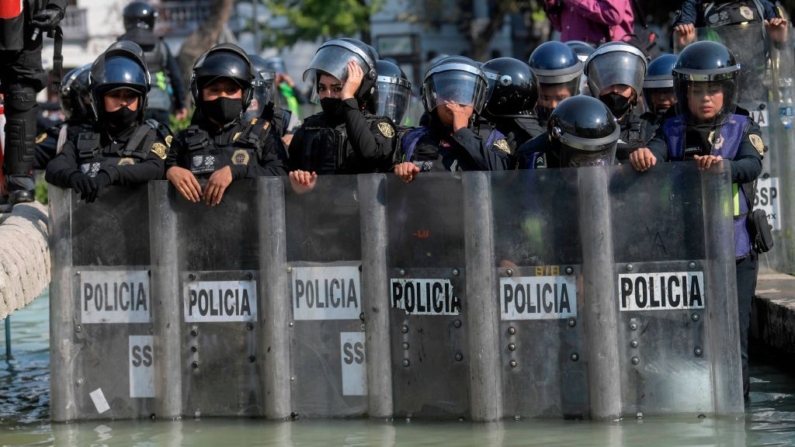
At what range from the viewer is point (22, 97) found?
29.8 ft

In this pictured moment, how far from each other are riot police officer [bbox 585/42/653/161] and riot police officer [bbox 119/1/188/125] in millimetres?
5671

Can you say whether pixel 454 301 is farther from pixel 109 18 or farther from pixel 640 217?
pixel 109 18

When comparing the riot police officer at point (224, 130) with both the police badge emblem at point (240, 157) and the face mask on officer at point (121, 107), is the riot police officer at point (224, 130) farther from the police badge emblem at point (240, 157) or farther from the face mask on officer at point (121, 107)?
the face mask on officer at point (121, 107)

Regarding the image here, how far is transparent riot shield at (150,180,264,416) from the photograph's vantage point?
735 centimetres

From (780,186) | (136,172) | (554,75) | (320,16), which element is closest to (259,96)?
(554,75)

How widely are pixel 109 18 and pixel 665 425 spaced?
166 feet

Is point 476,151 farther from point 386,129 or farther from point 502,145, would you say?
point 386,129

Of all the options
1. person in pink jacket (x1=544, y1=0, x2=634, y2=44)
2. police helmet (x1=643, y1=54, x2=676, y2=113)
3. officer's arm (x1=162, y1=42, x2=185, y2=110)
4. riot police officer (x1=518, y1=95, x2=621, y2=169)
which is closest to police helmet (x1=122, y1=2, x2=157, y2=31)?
officer's arm (x1=162, y1=42, x2=185, y2=110)

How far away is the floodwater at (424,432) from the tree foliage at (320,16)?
1602 inches

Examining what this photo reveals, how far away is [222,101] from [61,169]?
0.94m

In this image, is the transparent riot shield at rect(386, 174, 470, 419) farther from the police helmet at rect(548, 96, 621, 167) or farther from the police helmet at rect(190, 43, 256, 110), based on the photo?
the police helmet at rect(190, 43, 256, 110)

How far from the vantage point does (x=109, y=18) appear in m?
55.2

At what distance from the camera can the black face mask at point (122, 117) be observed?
8.11m

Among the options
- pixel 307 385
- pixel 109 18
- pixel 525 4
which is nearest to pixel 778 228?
pixel 307 385
